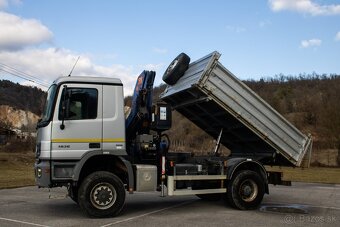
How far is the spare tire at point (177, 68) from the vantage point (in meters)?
11.1

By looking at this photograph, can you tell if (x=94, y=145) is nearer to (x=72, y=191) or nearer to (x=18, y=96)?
(x=72, y=191)

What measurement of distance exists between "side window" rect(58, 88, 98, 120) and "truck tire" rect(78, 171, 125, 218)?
4.20 ft

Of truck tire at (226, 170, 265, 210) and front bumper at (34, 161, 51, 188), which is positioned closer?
front bumper at (34, 161, 51, 188)

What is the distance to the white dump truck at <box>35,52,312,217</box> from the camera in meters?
9.41

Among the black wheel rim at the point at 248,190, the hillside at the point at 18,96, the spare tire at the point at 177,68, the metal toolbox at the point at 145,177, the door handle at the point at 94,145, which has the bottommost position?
the black wheel rim at the point at 248,190

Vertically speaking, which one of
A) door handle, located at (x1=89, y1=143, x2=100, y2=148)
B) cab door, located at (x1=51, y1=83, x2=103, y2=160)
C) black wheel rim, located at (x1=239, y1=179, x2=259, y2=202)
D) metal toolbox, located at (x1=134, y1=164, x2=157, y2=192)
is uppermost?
cab door, located at (x1=51, y1=83, x2=103, y2=160)

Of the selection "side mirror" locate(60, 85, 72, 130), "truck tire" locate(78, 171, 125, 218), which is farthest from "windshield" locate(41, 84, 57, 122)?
"truck tire" locate(78, 171, 125, 218)

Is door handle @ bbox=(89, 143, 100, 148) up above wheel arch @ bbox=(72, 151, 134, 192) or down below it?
above

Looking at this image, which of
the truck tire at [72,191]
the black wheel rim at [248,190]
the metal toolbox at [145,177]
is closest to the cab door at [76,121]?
the truck tire at [72,191]

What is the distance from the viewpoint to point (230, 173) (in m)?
10.9

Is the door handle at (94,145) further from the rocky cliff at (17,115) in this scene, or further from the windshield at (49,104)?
the rocky cliff at (17,115)

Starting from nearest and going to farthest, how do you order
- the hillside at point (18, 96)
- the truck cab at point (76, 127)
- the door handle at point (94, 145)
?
the truck cab at point (76, 127) → the door handle at point (94, 145) → the hillside at point (18, 96)

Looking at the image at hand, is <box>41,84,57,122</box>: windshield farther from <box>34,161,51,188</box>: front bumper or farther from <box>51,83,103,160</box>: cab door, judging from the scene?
<box>34,161,51,188</box>: front bumper

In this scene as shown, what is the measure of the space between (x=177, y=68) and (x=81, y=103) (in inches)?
110
